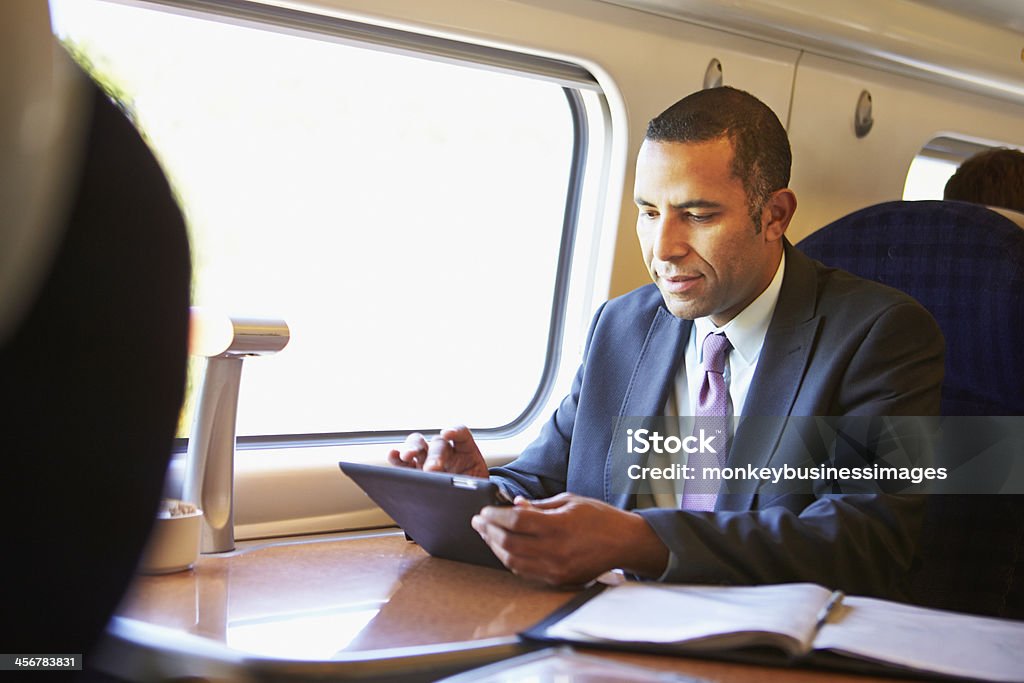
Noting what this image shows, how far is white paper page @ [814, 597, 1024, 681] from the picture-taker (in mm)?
1219

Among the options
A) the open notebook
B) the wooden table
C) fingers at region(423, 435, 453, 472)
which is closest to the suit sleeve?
the open notebook

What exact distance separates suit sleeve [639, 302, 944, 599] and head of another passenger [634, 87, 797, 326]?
32 cm

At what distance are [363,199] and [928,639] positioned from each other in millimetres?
2137

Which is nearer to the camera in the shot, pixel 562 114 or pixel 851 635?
pixel 851 635

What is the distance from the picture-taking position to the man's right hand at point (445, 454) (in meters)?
1.98

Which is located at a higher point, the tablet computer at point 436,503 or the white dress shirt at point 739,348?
the white dress shirt at point 739,348

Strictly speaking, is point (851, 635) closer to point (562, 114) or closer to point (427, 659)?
A: point (427, 659)

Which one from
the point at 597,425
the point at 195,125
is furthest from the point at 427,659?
the point at 195,125

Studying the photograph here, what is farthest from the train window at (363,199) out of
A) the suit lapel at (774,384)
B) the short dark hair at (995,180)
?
the short dark hair at (995,180)

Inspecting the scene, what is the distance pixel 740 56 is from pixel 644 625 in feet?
6.27

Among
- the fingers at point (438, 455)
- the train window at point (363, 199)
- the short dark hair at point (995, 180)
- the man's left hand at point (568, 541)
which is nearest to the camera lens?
the man's left hand at point (568, 541)

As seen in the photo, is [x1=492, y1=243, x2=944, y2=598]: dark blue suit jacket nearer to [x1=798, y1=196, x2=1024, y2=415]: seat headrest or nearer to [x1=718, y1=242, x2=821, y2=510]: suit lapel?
[x1=718, y1=242, x2=821, y2=510]: suit lapel

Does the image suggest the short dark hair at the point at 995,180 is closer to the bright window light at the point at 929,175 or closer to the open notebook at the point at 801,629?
the bright window light at the point at 929,175

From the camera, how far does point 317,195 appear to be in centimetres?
293
